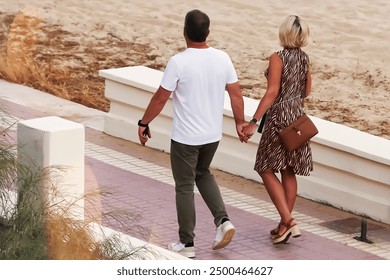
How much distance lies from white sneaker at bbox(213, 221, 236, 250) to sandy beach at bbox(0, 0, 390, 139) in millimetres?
4914

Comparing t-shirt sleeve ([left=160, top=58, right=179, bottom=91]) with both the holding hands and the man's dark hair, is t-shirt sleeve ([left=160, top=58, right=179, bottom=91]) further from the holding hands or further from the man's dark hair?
the holding hands

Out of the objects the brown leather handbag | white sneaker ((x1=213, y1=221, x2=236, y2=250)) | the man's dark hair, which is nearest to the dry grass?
the brown leather handbag

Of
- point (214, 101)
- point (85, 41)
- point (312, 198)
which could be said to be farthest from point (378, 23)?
point (214, 101)

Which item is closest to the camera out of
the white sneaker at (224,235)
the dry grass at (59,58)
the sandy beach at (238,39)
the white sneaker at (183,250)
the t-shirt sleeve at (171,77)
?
the t-shirt sleeve at (171,77)

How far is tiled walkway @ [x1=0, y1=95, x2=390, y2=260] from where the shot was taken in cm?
966

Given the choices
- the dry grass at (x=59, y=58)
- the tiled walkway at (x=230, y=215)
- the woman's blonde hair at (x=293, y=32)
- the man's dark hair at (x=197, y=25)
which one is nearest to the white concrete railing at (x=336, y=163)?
the tiled walkway at (x=230, y=215)

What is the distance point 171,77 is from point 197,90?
0.69 ft

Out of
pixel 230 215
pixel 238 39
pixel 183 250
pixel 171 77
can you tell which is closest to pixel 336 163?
pixel 230 215

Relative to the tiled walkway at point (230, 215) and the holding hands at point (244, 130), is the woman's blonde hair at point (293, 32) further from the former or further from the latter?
the tiled walkway at point (230, 215)

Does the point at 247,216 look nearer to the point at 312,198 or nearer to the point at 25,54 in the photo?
the point at 312,198

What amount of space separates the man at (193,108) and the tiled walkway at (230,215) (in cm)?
39

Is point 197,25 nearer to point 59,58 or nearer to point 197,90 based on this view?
point 197,90

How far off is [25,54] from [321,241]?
27.0ft

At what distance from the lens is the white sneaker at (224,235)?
371 inches
